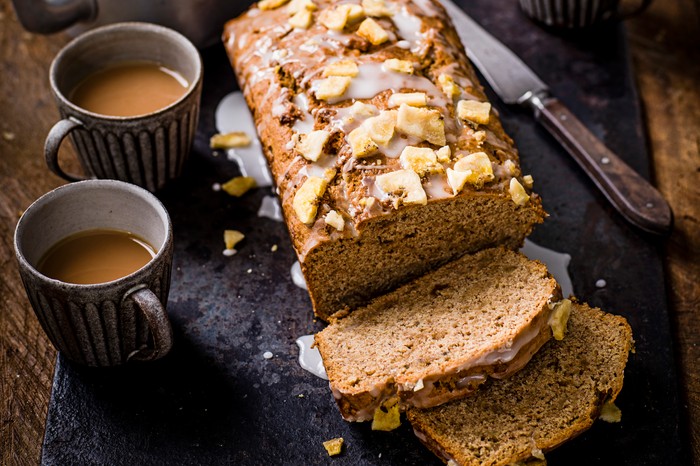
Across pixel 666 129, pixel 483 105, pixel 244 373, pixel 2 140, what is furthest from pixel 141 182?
pixel 666 129

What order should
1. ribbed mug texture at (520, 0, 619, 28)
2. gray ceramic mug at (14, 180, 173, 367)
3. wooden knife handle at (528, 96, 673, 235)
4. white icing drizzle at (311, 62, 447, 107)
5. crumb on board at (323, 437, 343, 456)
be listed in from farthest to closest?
1. ribbed mug texture at (520, 0, 619, 28)
2. wooden knife handle at (528, 96, 673, 235)
3. white icing drizzle at (311, 62, 447, 107)
4. crumb on board at (323, 437, 343, 456)
5. gray ceramic mug at (14, 180, 173, 367)

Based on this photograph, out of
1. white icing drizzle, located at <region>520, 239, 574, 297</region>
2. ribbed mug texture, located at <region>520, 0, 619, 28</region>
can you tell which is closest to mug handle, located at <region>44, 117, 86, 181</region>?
white icing drizzle, located at <region>520, 239, 574, 297</region>

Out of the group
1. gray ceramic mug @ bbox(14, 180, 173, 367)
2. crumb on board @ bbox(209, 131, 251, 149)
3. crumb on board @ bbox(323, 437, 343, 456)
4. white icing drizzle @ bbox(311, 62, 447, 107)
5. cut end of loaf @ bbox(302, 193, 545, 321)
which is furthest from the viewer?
crumb on board @ bbox(209, 131, 251, 149)

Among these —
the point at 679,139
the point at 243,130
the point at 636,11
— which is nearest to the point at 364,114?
the point at 243,130

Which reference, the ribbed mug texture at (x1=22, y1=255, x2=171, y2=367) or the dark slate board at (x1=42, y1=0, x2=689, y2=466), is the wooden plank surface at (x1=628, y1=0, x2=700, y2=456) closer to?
the dark slate board at (x1=42, y1=0, x2=689, y2=466)

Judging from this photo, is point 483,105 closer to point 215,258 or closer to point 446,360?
point 446,360

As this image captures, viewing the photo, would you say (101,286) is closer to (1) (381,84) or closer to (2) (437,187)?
(2) (437,187)
